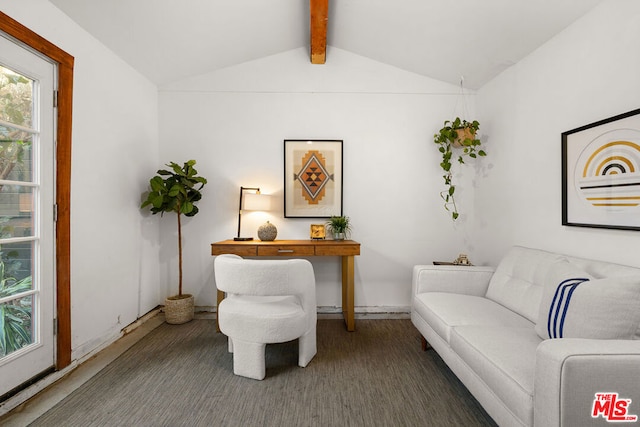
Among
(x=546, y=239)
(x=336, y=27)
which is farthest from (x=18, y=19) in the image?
(x=546, y=239)

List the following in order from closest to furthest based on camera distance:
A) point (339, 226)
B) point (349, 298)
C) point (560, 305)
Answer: point (560, 305) < point (349, 298) < point (339, 226)

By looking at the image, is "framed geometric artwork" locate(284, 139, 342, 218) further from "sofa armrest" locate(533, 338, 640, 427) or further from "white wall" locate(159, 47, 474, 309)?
"sofa armrest" locate(533, 338, 640, 427)

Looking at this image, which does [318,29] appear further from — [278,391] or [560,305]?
[278,391]

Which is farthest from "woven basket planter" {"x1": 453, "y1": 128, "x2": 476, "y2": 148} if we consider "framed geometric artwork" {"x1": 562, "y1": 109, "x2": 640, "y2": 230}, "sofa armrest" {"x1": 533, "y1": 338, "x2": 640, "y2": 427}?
"sofa armrest" {"x1": 533, "y1": 338, "x2": 640, "y2": 427}

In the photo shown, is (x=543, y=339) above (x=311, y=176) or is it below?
below

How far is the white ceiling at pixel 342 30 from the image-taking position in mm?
2262

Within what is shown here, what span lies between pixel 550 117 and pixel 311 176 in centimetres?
214

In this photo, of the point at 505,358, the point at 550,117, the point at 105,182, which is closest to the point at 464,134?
the point at 550,117

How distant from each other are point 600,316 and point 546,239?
1229 mm

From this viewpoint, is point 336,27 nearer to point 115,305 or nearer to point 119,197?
point 119,197

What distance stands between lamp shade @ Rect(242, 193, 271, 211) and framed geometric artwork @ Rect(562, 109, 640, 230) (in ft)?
8.10

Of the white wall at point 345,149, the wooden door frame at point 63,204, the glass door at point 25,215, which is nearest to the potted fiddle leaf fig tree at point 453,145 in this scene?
the white wall at point 345,149

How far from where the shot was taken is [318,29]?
278 centimetres

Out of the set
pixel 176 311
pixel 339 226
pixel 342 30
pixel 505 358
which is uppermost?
pixel 342 30
